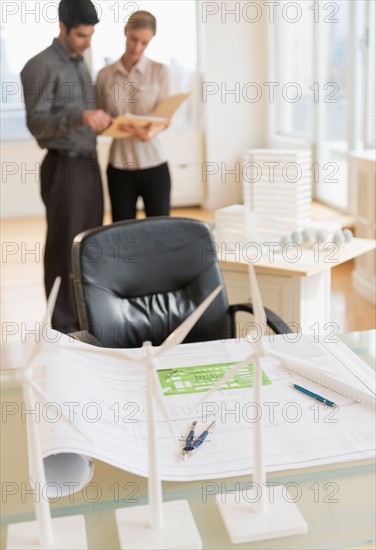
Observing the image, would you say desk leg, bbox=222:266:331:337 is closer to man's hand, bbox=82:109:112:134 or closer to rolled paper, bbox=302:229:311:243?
rolled paper, bbox=302:229:311:243

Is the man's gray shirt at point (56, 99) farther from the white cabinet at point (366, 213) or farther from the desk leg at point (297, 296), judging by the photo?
the white cabinet at point (366, 213)

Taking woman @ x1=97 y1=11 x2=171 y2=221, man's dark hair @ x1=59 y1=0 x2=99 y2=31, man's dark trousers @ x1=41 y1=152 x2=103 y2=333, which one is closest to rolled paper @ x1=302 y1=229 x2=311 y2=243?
woman @ x1=97 y1=11 x2=171 y2=221

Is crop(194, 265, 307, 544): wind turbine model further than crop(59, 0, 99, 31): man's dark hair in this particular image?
No

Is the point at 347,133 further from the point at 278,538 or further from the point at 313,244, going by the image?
the point at 278,538

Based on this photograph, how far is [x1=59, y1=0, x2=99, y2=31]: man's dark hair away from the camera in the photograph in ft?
10.8

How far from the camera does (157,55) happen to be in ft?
21.4

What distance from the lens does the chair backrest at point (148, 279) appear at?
2.10 meters

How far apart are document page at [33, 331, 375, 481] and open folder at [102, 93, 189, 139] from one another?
6.04 ft

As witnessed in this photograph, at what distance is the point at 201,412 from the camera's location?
1.40m

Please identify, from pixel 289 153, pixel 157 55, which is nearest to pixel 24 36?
pixel 157 55

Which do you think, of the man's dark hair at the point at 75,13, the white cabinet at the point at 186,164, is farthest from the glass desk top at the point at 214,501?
the white cabinet at the point at 186,164

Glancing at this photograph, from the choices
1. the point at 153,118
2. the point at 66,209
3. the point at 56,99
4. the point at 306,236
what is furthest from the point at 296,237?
the point at 56,99

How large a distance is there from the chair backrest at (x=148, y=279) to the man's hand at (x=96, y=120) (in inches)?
48.6

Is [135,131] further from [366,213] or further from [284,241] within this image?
[366,213]
